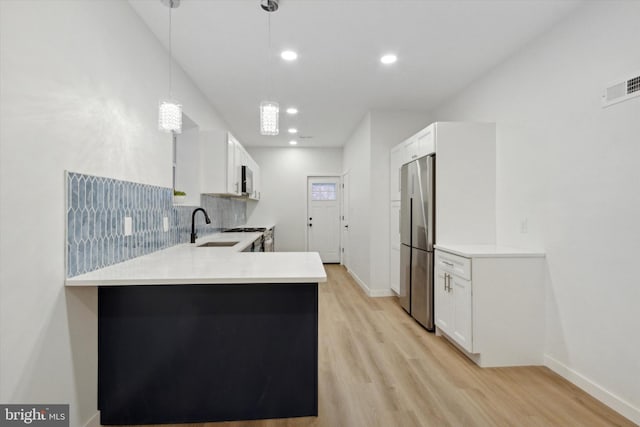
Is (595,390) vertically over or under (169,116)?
under

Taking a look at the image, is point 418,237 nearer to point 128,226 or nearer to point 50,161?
→ point 128,226

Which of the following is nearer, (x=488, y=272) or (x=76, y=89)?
(x=76, y=89)

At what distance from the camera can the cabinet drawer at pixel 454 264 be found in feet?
8.94

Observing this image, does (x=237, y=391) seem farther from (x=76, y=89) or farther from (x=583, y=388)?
(x=583, y=388)

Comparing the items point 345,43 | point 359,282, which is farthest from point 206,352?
point 359,282

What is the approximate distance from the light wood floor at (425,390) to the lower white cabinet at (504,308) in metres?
0.14

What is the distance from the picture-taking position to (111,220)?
1.99 meters

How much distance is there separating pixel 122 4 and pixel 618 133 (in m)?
3.34

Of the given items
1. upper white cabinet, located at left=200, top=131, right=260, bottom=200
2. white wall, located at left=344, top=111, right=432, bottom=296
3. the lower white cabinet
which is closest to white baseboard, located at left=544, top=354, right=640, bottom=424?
the lower white cabinet

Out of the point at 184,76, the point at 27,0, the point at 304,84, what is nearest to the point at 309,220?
the point at 304,84

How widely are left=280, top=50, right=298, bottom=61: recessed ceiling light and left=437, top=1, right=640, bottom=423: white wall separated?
6.78 ft

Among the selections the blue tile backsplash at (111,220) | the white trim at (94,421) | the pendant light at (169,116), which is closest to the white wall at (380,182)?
the blue tile backsplash at (111,220)

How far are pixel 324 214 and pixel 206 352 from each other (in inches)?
230

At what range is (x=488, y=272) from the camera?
267 cm
